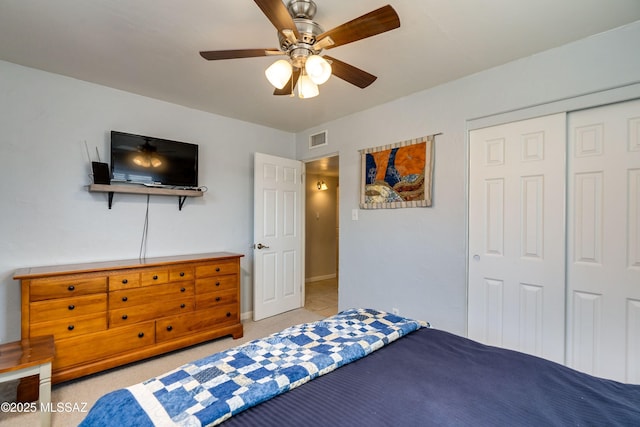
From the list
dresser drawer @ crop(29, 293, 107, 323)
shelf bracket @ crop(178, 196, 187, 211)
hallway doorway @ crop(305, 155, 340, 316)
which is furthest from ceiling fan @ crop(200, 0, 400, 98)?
hallway doorway @ crop(305, 155, 340, 316)

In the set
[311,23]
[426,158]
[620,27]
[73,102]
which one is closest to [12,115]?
[73,102]

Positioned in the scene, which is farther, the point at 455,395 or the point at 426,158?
the point at 426,158

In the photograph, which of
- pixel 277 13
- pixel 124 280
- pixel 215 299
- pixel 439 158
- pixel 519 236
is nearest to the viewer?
pixel 277 13

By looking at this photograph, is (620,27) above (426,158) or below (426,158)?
above

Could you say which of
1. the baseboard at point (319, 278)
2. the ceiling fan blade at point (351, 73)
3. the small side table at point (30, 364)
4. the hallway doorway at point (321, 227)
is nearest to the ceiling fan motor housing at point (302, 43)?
the ceiling fan blade at point (351, 73)

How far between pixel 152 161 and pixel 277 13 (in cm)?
217

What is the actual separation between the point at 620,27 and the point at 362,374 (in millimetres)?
2622

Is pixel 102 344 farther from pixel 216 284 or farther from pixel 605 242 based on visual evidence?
pixel 605 242

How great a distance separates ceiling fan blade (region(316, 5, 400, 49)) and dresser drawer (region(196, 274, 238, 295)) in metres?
2.37

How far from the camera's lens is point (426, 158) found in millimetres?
2748

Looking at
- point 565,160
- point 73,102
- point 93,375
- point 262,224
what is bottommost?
point 93,375

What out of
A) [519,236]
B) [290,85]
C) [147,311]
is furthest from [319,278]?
[290,85]

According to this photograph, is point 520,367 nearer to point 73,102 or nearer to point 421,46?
point 421,46

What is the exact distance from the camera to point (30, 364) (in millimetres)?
1660
